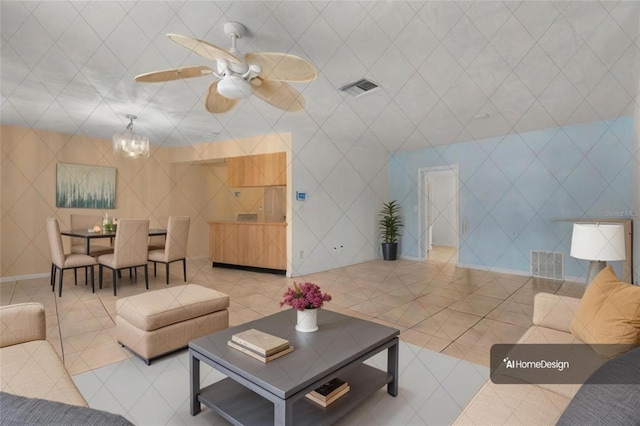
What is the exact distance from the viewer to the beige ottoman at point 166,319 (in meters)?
2.09

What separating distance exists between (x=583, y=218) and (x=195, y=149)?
6440 millimetres

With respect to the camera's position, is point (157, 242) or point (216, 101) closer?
point (216, 101)

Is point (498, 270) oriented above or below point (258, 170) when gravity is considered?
below

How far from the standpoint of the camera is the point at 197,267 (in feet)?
19.0

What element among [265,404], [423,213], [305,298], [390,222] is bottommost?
[265,404]

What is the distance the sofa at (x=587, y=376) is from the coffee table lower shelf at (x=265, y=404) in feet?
1.95

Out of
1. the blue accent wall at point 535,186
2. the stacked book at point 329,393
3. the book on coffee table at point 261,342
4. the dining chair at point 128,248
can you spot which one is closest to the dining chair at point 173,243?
the dining chair at point 128,248

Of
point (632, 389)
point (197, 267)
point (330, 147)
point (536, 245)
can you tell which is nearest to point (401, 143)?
point (330, 147)

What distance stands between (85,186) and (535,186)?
285 inches

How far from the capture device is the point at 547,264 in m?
4.85

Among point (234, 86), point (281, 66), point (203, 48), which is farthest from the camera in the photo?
point (234, 86)

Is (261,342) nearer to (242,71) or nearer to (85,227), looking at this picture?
(242,71)

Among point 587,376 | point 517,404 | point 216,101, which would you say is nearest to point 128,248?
point 216,101

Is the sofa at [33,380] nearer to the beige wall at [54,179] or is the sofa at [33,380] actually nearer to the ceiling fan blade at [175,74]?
the ceiling fan blade at [175,74]
